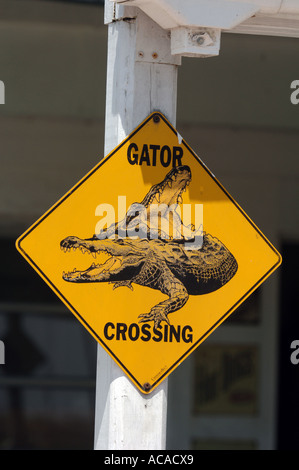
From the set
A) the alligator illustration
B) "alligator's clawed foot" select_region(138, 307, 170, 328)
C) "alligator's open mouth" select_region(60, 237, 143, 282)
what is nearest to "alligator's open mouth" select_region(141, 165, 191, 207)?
the alligator illustration

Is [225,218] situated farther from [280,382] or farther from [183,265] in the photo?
[280,382]

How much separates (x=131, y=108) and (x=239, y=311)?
477 cm

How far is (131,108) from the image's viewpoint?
2852 millimetres

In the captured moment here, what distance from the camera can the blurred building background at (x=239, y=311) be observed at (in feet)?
20.8

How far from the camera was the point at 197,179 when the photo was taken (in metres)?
2.90

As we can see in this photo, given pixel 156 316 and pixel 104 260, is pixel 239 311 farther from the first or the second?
pixel 104 260

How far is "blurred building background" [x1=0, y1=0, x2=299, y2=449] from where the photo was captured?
6352 mm

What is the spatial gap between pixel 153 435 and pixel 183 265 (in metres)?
0.56

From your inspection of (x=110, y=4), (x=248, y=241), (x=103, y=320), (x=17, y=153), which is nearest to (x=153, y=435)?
(x=103, y=320)

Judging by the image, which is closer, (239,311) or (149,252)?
(149,252)

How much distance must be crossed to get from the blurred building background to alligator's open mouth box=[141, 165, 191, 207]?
3413 millimetres
